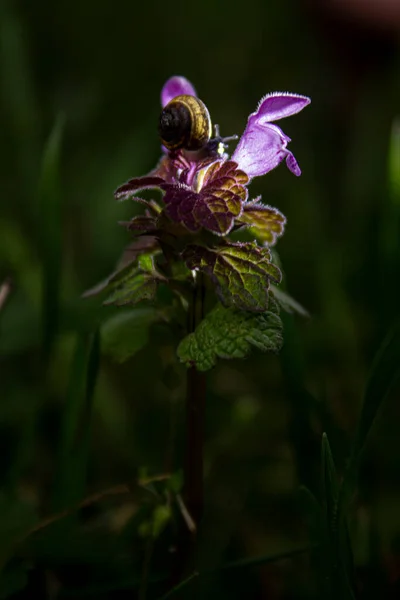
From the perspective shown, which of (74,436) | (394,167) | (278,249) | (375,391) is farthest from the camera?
(278,249)

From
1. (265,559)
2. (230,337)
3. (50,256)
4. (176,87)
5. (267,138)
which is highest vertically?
(176,87)

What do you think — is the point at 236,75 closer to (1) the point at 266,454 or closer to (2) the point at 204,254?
(1) the point at 266,454

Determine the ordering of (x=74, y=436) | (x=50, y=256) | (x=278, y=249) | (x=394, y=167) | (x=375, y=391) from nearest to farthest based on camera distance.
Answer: (x=375, y=391) → (x=74, y=436) → (x=50, y=256) → (x=394, y=167) → (x=278, y=249)

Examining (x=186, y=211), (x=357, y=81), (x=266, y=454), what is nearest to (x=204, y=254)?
(x=186, y=211)

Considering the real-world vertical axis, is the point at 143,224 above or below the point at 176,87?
below

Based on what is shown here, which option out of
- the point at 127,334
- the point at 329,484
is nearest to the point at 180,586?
the point at 329,484

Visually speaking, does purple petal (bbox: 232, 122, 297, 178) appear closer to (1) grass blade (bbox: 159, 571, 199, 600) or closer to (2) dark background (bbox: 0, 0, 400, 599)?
(2) dark background (bbox: 0, 0, 400, 599)

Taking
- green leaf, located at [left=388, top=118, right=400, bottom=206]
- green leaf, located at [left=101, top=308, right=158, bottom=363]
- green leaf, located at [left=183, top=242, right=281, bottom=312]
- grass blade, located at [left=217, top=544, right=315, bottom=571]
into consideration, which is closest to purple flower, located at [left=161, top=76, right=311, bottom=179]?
green leaf, located at [left=183, top=242, right=281, bottom=312]

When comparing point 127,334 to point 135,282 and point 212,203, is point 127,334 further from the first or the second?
point 212,203
